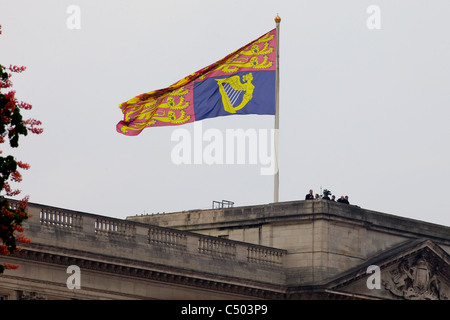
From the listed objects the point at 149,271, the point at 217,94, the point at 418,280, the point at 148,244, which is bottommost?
the point at 149,271

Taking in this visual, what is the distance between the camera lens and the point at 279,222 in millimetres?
67750

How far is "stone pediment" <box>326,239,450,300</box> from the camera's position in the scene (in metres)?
67.1

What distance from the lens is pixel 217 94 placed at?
219 feet

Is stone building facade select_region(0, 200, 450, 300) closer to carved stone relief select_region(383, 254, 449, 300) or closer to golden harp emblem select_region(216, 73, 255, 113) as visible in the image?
carved stone relief select_region(383, 254, 449, 300)

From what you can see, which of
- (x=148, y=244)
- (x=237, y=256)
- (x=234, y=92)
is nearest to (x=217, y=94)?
(x=234, y=92)

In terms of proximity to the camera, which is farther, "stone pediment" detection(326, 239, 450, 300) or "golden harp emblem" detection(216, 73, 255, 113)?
"stone pediment" detection(326, 239, 450, 300)

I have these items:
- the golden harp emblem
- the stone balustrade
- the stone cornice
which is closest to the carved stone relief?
the stone balustrade

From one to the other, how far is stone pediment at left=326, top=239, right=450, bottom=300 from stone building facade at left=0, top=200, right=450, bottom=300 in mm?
46

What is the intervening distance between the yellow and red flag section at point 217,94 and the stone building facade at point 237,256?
466cm

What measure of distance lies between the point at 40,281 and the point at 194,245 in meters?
9.03

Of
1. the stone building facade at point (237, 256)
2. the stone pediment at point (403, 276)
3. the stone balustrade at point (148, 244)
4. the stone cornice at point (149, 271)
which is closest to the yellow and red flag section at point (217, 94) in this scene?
the stone building facade at point (237, 256)

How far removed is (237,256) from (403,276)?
8940 millimetres

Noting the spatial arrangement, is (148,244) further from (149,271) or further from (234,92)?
(234,92)
